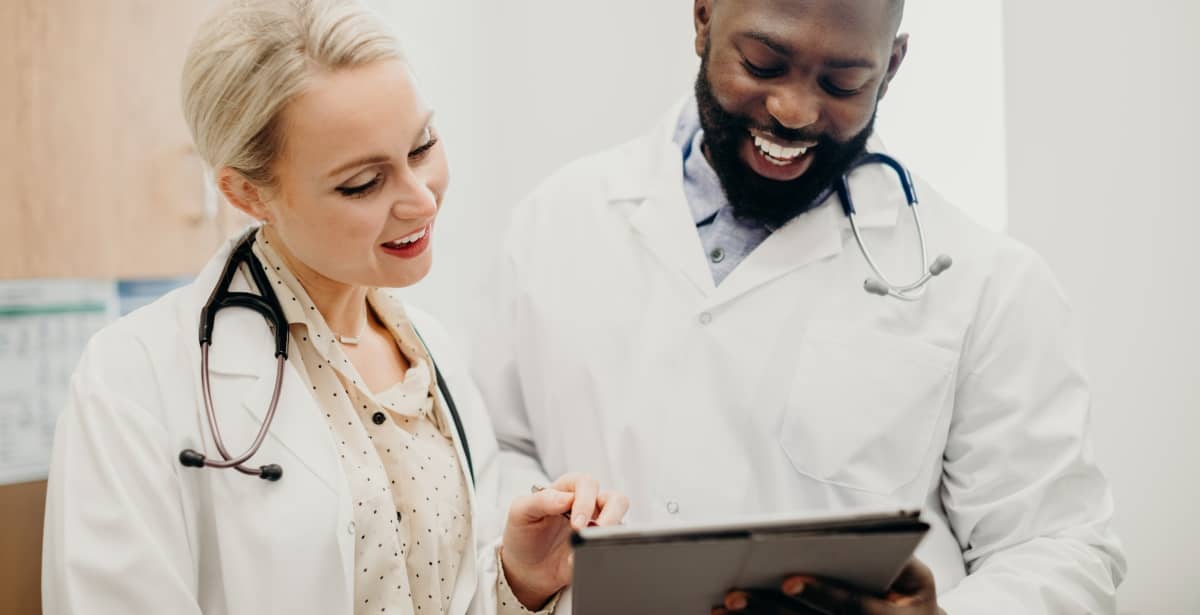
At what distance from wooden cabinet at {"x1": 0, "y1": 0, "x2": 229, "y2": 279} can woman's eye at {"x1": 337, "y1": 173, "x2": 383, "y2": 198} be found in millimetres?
939

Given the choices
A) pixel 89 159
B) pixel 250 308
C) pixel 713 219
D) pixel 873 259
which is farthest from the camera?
pixel 89 159

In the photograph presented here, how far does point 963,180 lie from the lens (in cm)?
148

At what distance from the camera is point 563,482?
1019 mm

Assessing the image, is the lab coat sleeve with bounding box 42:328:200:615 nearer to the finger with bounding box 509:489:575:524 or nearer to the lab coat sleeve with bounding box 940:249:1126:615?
the finger with bounding box 509:489:575:524

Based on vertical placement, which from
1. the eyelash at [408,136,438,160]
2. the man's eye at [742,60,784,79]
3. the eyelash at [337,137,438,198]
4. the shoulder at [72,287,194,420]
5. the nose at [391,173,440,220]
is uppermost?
the man's eye at [742,60,784,79]

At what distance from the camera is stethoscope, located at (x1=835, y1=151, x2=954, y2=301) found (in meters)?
1.12

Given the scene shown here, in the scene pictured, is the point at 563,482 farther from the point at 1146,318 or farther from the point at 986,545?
the point at 1146,318

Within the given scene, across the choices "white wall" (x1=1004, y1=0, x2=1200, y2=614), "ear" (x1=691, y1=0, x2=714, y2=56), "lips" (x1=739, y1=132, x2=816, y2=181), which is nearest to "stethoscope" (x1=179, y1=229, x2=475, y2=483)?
"lips" (x1=739, y1=132, x2=816, y2=181)

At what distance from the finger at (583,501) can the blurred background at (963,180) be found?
0.83 metres

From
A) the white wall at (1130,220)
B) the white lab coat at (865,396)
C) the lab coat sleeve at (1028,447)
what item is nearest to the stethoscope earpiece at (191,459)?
the white lab coat at (865,396)

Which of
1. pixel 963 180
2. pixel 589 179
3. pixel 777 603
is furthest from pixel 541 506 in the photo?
pixel 963 180

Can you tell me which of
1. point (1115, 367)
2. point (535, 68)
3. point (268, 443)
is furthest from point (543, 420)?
point (535, 68)

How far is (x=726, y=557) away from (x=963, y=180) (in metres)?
0.97

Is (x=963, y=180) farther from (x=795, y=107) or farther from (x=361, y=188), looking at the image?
(x=361, y=188)
